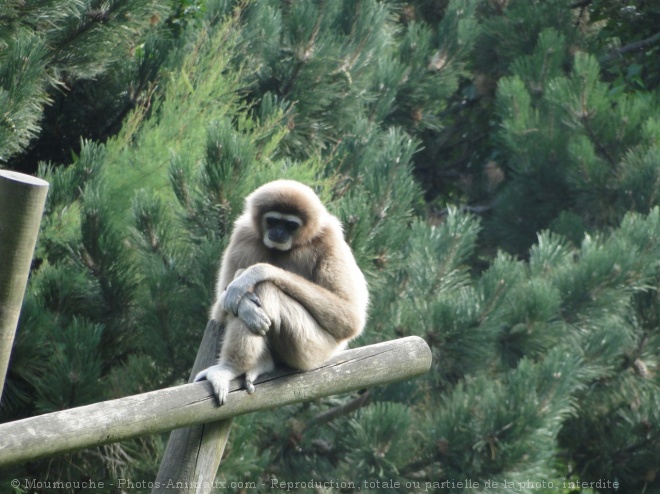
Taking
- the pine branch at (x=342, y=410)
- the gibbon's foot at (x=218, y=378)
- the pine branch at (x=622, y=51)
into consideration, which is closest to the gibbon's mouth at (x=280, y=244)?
the gibbon's foot at (x=218, y=378)

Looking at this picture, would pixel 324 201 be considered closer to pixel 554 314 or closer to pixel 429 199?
pixel 554 314

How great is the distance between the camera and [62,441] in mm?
2838

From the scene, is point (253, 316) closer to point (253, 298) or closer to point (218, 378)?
point (253, 298)

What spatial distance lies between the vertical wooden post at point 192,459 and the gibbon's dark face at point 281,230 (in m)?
0.89

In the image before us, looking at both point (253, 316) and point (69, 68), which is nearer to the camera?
point (253, 316)

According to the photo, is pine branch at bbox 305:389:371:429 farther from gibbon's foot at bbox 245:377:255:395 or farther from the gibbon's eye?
gibbon's foot at bbox 245:377:255:395

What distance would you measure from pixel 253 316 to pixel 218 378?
1.19 ft

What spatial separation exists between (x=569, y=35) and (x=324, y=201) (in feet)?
14.5

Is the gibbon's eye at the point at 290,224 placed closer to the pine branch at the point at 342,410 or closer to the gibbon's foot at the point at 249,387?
the gibbon's foot at the point at 249,387

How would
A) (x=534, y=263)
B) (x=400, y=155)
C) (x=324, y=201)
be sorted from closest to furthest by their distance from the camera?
(x=324, y=201)
(x=400, y=155)
(x=534, y=263)

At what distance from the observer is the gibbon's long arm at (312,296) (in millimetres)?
3883

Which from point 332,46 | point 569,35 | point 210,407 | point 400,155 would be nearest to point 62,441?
point 210,407

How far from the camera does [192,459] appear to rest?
142 inches

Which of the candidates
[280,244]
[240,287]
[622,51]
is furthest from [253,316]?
[622,51]
